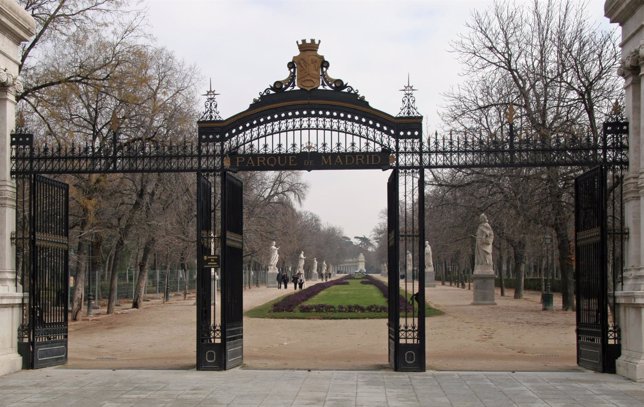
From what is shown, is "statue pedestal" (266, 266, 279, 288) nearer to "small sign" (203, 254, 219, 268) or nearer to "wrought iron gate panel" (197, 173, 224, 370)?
"wrought iron gate panel" (197, 173, 224, 370)

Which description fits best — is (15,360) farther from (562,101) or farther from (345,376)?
(562,101)

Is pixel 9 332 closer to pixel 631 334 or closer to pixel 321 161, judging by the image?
pixel 321 161

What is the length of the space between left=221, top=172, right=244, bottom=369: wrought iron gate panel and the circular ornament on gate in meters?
0.23

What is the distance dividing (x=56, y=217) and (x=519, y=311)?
22.0m

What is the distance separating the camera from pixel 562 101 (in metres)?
26.9

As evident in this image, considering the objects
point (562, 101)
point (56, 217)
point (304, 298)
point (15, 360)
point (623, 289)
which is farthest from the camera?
point (304, 298)

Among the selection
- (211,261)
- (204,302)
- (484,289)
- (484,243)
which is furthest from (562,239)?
(211,261)

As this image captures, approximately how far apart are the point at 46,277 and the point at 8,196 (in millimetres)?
1721

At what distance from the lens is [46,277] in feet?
48.8

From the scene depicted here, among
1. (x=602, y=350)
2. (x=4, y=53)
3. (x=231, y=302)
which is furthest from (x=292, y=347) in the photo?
(x=4, y=53)

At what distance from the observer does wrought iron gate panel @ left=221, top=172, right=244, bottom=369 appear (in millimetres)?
14547

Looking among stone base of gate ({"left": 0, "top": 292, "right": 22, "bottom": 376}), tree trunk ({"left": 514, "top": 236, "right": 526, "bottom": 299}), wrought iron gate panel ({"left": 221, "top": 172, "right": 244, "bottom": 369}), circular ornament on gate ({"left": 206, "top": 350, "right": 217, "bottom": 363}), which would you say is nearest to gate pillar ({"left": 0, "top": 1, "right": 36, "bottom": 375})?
stone base of gate ({"left": 0, "top": 292, "right": 22, "bottom": 376})

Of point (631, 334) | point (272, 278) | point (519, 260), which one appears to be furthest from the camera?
point (272, 278)

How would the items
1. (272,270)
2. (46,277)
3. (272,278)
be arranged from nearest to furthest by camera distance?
(46,277)
(272,278)
(272,270)
